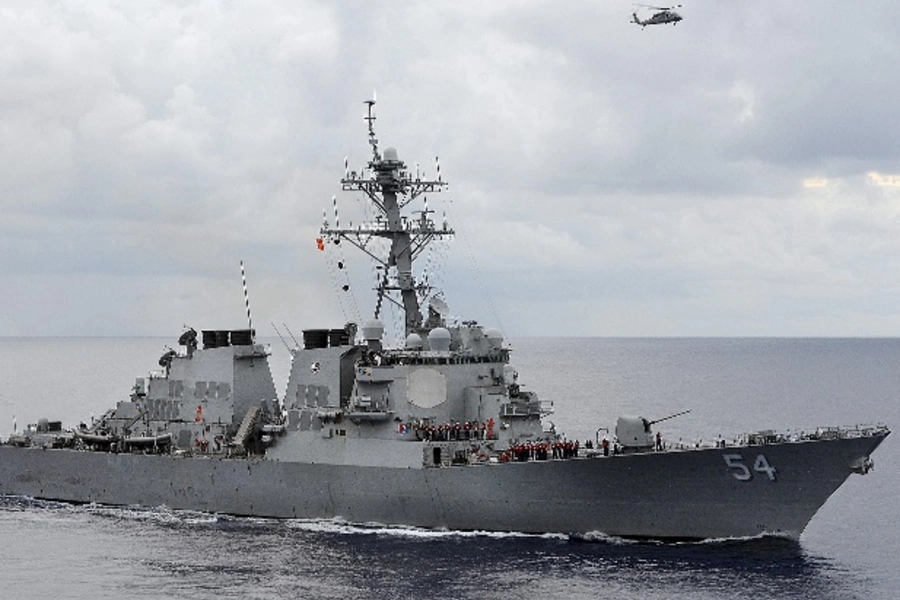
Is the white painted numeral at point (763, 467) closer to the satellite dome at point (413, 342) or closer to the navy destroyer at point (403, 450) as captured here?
the navy destroyer at point (403, 450)

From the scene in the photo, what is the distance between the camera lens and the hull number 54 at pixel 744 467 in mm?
28594

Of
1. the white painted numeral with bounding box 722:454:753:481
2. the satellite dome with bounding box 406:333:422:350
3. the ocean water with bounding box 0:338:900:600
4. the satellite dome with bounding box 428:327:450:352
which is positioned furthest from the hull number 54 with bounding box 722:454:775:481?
the satellite dome with bounding box 406:333:422:350

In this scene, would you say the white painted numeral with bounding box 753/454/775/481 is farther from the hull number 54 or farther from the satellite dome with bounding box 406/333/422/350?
the satellite dome with bounding box 406/333/422/350

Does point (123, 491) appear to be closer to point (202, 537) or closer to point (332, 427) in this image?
point (202, 537)

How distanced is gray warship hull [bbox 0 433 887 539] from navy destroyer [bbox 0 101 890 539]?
0.14ft

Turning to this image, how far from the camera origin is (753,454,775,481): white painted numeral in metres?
28.6

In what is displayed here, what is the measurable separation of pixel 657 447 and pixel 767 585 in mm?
5141

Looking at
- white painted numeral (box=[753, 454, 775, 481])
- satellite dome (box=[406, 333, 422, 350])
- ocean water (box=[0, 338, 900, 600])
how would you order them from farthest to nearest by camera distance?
satellite dome (box=[406, 333, 422, 350])
white painted numeral (box=[753, 454, 775, 481])
ocean water (box=[0, 338, 900, 600])

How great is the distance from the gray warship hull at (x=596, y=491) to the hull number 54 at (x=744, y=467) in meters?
0.03

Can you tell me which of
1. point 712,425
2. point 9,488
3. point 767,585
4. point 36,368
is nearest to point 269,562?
point 767,585

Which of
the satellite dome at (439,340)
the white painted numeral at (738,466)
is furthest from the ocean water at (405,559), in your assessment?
the satellite dome at (439,340)

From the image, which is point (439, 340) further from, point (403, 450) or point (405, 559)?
point (405, 559)

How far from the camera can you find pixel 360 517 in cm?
3250

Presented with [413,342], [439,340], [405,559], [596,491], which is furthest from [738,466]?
[413,342]
